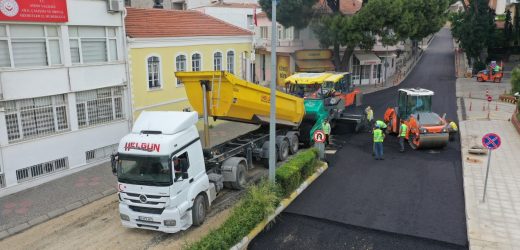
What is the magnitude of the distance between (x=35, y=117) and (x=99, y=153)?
3.15 metres

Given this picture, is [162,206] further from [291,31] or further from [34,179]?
[291,31]

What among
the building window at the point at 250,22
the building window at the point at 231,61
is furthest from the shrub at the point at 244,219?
the building window at the point at 250,22

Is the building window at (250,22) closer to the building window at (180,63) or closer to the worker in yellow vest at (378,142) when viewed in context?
the building window at (180,63)

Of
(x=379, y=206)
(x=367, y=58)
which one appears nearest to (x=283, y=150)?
(x=379, y=206)

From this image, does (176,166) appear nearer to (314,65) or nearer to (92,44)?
(92,44)

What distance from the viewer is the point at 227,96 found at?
13.7 m

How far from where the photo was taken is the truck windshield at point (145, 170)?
10.3m

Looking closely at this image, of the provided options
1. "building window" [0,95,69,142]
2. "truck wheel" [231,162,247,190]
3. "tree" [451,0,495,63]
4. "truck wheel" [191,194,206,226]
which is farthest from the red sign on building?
"tree" [451,0,495,63]

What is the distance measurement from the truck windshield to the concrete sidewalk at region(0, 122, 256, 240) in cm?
383

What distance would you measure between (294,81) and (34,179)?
12.1 m

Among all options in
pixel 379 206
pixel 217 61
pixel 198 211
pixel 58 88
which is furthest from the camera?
pixel 217 61

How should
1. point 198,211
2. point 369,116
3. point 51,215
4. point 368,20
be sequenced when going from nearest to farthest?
point 198,211, point 51,215, point 369,116, point 368,20

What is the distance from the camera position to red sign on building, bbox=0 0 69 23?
45.1 feet

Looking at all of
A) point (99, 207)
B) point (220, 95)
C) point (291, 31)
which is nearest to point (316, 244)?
point (220, 95)
